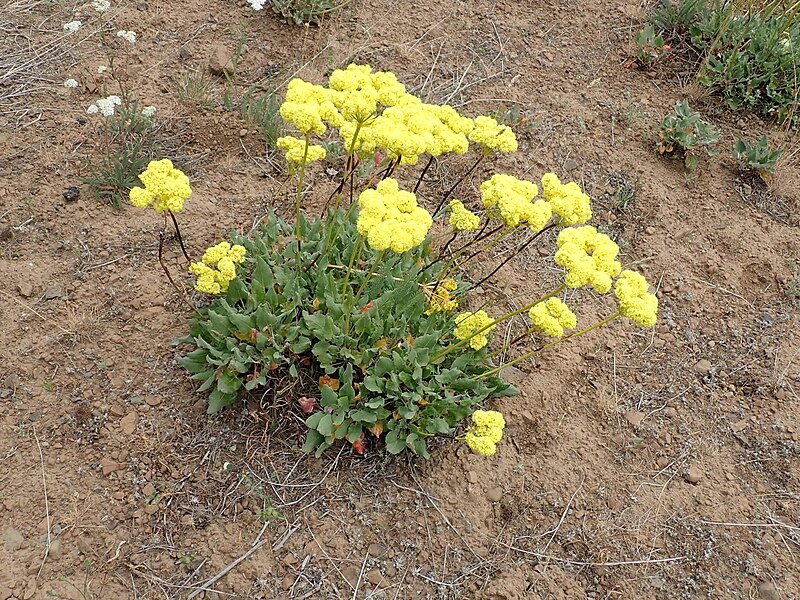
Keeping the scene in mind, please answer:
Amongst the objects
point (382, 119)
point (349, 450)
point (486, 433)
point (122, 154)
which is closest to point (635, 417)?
point (486, 433)

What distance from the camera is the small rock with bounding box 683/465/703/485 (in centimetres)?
383

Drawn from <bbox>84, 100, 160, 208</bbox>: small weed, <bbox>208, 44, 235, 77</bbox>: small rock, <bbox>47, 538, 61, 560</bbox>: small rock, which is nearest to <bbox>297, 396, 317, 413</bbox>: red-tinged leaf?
<bbox>47, 538, 61, 560</bbox>: small rock

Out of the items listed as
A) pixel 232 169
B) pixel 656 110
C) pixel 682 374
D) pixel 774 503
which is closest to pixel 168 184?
pixel 232 169

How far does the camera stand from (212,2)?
5.79m

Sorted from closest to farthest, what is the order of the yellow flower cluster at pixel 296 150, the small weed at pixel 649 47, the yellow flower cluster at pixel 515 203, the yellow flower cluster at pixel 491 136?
the yellow flower cluster at pixel 515 203
the yellow flower cluster at pixel 491 136
the yellow flower cluster at pixel 296 150
the small weed at pixel 649 47

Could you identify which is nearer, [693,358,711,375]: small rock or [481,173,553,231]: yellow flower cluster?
[481,173,553,231]: yellow flower cluster

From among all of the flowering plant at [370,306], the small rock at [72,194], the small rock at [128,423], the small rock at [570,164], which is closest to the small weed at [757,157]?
the small rock at [570,164]

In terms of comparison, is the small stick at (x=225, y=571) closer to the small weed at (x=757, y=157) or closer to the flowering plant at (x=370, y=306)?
the flowering plant at (x=370, y=306)

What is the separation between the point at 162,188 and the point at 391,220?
107 centimetres

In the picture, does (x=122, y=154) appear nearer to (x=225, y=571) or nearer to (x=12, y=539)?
(x=12, y=539)

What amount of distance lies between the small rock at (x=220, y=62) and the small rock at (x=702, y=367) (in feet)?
14.4

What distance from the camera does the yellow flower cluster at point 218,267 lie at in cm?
324

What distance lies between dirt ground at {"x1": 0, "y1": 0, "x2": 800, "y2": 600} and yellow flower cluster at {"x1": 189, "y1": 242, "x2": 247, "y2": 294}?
0.78 m

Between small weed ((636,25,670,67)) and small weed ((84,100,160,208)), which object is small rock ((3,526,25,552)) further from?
small weed ((636,25,670,67))
